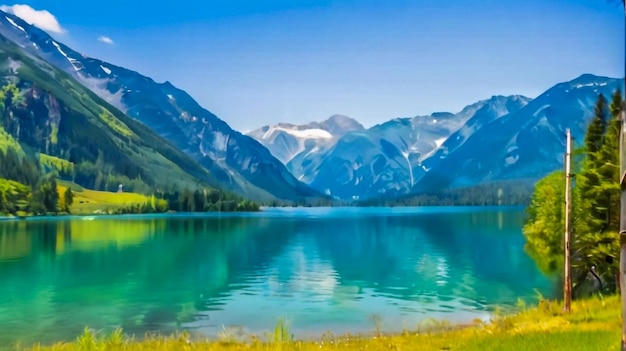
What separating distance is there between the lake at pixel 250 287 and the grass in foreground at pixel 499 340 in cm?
919

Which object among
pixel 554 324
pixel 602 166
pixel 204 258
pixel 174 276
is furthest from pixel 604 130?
pixel 204 258

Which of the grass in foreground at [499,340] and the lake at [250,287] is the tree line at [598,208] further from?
the grass in foreground at [499,340]

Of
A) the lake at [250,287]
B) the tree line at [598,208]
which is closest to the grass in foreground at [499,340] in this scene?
the tree line at [598,208]

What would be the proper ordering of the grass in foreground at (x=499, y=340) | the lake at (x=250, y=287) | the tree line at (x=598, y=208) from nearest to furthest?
the grass in foreground at (x=499, y=340)
the lake at (x=250, y=287)
the tree line at (x=598, y=208)

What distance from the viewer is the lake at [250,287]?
44.8 meters

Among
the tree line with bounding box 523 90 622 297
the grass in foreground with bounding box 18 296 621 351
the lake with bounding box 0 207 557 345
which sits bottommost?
the lake with bounding box 0 207 557 345

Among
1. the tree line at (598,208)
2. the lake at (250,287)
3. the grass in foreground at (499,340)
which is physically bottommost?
the lake at (250,287)

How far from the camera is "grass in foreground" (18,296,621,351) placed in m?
18.2

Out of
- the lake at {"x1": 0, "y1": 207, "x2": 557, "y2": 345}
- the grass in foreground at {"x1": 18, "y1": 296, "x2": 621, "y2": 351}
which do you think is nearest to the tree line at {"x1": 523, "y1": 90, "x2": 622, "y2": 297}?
the lake at {"x1": 0, "y1": 207, "x2": 557, "y2": 345}

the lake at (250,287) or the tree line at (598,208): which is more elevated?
the tree line at (598,208)

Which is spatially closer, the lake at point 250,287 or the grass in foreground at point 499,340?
the grass in foreground at point 499,340

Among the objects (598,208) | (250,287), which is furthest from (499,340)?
(250,287)

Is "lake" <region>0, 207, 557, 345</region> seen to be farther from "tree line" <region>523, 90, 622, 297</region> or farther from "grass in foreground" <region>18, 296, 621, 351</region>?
"grass in foreground" <region>18, 296, 621, 351</region>

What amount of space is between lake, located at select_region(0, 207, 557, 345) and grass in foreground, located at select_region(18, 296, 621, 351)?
30.2 ft
